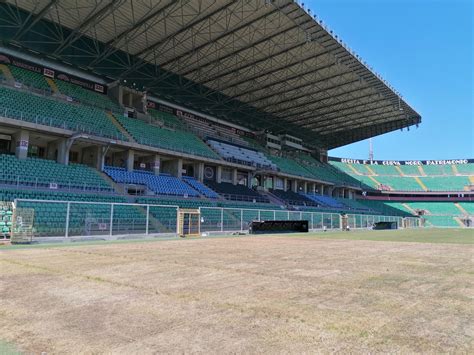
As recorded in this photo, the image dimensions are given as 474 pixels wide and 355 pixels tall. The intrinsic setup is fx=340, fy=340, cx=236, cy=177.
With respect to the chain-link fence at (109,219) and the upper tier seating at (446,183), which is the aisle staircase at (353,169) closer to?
the upper tier seating at (446,183)

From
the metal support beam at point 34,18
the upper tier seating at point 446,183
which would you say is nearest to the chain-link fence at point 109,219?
the metal support beam at point 34,18

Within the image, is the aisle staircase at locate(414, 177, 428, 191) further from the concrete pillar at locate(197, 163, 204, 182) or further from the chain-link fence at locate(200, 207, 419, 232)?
the concrete pillar at locate(197, 163, 204, 182)

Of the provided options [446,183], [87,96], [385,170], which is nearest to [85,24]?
[87,96]

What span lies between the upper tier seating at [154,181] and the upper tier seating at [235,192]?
4757 mm

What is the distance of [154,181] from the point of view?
105 feet

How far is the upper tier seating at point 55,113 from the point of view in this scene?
2552 cm

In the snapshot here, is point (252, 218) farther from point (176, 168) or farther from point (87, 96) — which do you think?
point (87, 96)

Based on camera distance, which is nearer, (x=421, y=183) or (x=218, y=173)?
(x=218, y=173)

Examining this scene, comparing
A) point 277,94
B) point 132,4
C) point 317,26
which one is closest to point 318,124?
point 277,94

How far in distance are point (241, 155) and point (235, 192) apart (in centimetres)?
748

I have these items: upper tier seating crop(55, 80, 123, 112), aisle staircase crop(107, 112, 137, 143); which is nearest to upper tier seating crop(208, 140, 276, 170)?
aisle staircase crop(107, 112, 137, 143)

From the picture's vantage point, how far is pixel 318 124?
2314 inches

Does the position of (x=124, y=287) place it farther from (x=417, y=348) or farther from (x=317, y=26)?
(x=317, y=26)

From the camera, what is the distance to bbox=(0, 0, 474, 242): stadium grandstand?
22078 millimetres
